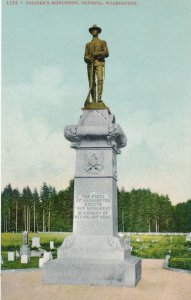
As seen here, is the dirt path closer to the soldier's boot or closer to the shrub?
the shrub

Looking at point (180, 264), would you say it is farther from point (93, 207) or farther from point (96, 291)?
point (96, 291)

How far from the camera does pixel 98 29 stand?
12.6 metres

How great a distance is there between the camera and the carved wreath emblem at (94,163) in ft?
39.2

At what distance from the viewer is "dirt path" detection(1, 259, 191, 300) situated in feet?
31.9

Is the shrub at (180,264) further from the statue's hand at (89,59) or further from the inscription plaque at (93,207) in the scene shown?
the statue's hand at (89,59)

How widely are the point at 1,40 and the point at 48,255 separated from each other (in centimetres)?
796

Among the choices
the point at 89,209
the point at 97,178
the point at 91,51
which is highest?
the point at 91,51

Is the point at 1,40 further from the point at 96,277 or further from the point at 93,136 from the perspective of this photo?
the point at 96,277

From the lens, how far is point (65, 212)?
42844 mm

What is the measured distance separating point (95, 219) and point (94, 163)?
155 centimetres

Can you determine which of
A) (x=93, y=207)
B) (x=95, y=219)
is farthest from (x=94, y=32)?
(x=95, y=219)

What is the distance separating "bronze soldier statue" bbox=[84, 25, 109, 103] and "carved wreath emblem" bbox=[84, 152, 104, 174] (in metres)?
1.69

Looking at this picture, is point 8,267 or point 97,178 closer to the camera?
point 97,178

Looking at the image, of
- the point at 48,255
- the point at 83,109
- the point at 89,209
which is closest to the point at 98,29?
the point at 83,109
